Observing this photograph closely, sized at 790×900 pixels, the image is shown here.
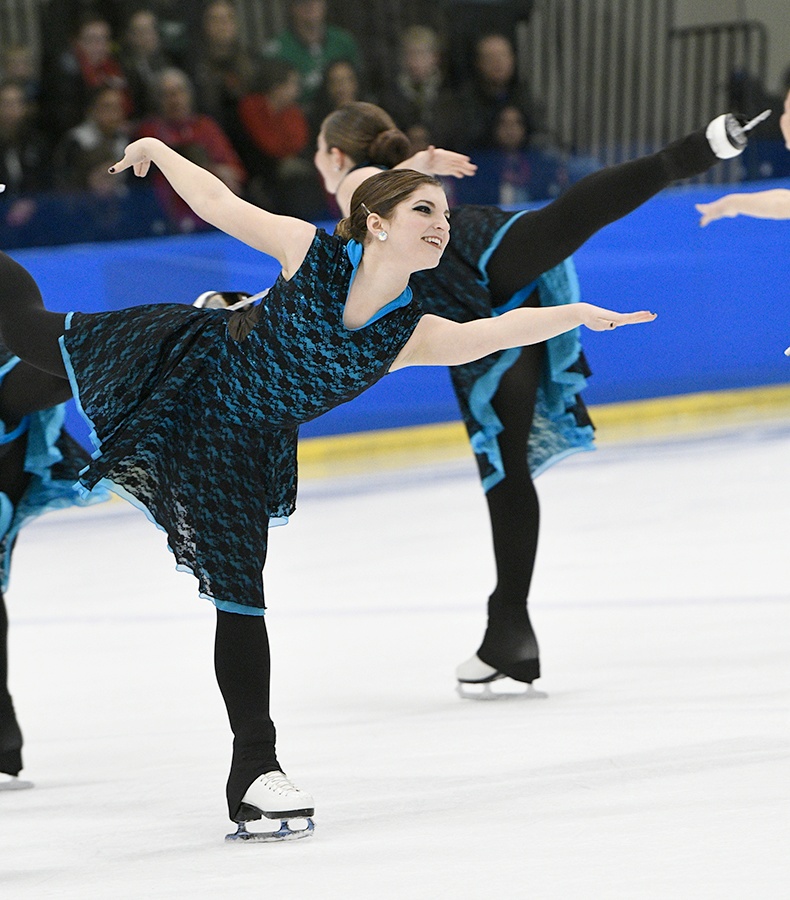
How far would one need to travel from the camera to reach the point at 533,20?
336 inches

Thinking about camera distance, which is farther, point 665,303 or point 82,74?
point 665,303

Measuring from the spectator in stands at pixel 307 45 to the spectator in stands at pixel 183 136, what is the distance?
508 mm

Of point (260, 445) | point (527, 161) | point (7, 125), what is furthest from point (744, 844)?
point (527, 161)

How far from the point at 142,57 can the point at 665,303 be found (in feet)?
8.52

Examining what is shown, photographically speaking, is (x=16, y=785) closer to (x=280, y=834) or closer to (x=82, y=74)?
(x=280, y=834)

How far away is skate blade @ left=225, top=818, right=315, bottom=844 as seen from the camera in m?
2.69

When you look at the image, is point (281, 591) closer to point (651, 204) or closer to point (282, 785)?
point (282, 785)

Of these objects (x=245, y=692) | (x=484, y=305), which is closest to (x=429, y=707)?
(x=484, y=305)

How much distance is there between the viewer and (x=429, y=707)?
3.66 meters

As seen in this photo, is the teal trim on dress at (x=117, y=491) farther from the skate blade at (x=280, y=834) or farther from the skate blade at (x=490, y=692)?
the skate blade at (x=490, y=692)

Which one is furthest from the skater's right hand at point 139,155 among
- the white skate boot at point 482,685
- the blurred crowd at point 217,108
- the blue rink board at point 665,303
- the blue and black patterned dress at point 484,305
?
the blue rink board at point 665,303

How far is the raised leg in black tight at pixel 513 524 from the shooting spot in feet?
12.3

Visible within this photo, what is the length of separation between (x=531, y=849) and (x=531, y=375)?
4.88 ft

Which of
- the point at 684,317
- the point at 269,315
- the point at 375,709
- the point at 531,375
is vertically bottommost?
the point at 684,317
